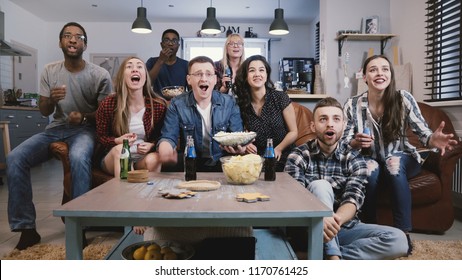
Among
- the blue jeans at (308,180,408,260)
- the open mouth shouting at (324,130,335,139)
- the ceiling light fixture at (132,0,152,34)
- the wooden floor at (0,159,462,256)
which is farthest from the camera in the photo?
the ceiling light fixture at (132,0,152,34)

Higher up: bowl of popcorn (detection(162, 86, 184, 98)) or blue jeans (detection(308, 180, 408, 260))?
bowl of popcorn (detection(162, 86, 184, 98))

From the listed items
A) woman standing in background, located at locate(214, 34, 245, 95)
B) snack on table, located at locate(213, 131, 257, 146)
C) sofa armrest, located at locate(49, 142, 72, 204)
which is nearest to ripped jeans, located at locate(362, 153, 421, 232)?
snack on table, located at locate(213, 131, 257, 146)

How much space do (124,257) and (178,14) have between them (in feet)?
19.4

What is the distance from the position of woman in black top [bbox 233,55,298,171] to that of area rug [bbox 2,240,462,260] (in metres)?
0.78

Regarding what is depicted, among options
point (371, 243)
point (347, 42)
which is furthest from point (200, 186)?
point (347, 42)

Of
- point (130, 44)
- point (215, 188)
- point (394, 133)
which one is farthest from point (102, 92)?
point (130, 44)

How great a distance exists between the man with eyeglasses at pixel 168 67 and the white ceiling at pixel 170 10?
9.81 feet

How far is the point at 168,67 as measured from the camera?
3.10 meters

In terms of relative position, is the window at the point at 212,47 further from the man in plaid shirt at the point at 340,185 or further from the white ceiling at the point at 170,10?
the man in plaid shirt at the point at 340,185

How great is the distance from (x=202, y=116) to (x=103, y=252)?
30.7 inches

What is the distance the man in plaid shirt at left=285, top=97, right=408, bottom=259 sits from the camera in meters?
1.44

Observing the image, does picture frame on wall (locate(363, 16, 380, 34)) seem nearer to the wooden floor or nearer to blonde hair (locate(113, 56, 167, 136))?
the wooden floor

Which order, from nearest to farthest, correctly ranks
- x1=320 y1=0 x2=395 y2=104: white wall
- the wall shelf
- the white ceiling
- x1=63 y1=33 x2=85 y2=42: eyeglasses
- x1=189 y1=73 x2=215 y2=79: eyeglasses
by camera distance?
x1=189 y1=73 x2=215 y2=79: eyeglasses
x1=63 y1=33 x2=85 y2=42: eyeglasses
the wall shelf
x1=320 y1=0 x2=395 y2=104: white wall
the white ceiling

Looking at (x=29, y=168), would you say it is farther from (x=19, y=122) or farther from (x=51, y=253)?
(x=19, y=122)
